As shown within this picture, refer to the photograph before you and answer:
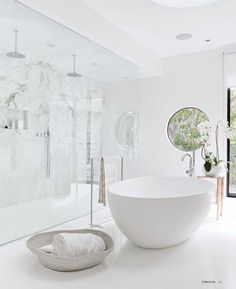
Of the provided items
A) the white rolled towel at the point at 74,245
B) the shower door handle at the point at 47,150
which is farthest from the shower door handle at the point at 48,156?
the white rolled towel at the point at 74,245

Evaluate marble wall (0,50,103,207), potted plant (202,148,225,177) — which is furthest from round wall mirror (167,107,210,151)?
marble wall (0,50,103,207)

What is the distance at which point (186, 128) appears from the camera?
19.1ft

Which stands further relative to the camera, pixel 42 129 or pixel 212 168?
pixel 212 168

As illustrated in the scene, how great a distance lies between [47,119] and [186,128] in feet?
10.5

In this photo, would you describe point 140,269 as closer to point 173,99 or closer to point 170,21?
point 170,21

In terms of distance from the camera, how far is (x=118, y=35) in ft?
14.7

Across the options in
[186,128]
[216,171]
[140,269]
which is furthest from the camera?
[186,128]

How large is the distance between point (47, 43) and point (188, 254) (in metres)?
2.64

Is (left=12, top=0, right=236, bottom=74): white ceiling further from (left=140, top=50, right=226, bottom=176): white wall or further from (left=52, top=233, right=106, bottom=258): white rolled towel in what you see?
(left=52, top=233, right=106, bottom=258): white rolled towel

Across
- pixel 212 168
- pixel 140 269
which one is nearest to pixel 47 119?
pixel 140 269

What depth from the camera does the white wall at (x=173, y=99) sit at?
5430mm

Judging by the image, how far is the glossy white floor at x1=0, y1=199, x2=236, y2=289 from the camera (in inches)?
84.0

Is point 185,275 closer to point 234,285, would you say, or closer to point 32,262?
point 234,285

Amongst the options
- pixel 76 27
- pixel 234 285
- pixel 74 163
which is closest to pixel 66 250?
pixel 234 285
